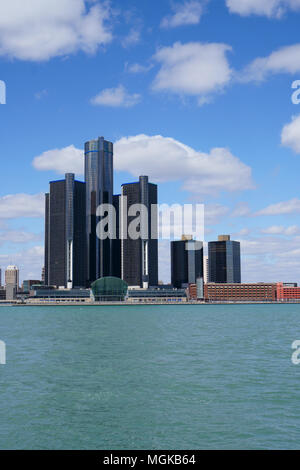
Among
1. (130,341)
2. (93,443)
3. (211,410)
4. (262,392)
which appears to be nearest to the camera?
(93,443)

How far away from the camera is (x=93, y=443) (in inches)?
984

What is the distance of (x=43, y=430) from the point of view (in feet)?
89.4

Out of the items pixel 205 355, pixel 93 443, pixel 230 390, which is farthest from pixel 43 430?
pixel 205 355

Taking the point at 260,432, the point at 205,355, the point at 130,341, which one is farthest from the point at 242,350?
the point at 260,432

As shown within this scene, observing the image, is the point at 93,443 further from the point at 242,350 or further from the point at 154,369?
the point at 242,350

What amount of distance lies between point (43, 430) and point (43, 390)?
10.8 metres

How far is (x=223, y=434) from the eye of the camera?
26.0m
